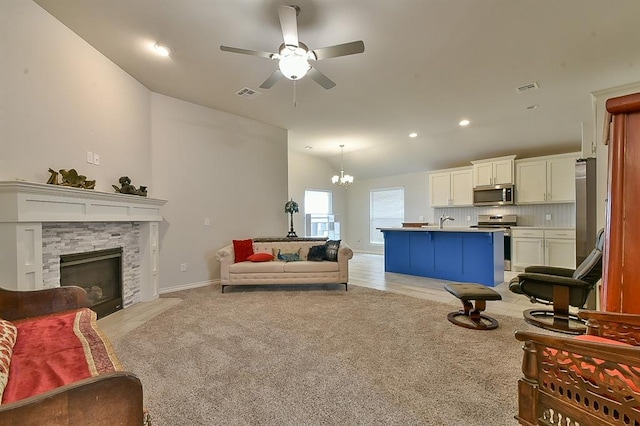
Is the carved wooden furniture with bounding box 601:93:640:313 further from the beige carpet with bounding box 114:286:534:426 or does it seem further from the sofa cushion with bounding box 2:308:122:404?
the sofa cushion with bounding box 2:308:122:404

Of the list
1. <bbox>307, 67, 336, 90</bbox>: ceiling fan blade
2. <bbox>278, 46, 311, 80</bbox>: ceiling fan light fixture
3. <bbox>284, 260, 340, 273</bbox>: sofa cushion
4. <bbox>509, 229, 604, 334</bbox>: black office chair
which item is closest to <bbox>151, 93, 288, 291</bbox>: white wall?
<bbox>284, 260, 340, 273</bbox>: sofa cushion

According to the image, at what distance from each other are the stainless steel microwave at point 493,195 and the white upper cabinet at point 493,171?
12 cm

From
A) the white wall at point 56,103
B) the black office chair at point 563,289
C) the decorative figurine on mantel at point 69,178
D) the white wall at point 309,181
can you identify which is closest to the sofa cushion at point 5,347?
the white wall at point 56,103

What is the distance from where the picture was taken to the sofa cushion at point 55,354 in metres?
1.04

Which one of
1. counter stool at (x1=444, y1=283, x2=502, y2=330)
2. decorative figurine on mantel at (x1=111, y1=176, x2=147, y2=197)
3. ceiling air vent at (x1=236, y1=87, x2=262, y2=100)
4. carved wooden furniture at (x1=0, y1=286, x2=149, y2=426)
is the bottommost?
counter stool at (x1=444, y1=283, x2=502, y2=330)

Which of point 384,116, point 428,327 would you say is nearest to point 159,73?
point 384,116

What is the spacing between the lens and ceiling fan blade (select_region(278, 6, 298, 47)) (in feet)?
6.73

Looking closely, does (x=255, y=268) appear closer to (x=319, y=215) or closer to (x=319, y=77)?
(x=319, y=77)

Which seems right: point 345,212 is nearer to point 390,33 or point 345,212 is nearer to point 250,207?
point 250,207

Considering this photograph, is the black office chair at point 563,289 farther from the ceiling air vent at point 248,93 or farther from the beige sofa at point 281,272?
the ceiling air vent at point 248,93

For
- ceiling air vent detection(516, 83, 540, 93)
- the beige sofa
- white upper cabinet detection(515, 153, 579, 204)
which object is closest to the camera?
ceiling air vent detection(516, 83, 540, 93)

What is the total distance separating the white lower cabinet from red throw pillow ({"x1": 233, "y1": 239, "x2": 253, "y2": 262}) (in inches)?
218

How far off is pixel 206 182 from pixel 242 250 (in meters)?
1.34

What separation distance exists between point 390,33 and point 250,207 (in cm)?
374
